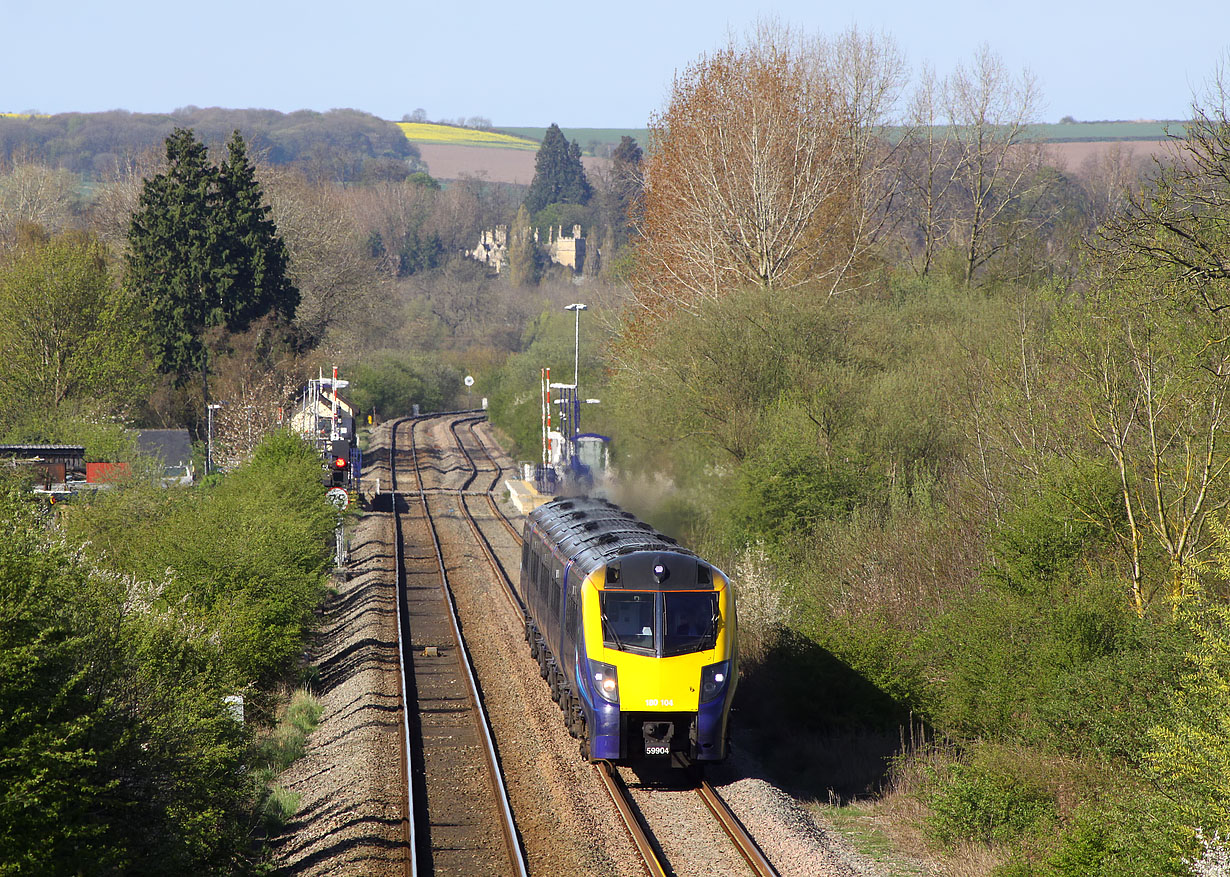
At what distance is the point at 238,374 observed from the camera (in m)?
53.2

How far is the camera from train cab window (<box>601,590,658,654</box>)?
14.2 meters

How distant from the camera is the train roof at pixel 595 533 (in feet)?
49.8

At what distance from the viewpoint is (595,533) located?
1717 centimetres

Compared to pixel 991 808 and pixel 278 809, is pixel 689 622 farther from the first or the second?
pixel 278 809

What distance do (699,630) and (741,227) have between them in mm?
24191

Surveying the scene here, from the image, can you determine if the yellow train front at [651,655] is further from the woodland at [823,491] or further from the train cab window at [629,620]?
the woodland at [823,491]

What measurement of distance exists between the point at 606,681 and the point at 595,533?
3463 millimetres

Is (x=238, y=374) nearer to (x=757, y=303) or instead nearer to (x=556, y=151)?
(x=757, y=303)

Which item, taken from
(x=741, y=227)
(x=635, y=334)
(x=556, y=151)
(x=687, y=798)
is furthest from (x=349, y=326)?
(x=556, y=151)

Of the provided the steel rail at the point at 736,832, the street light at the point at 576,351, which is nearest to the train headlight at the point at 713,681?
the steel rail at the point at 736,832

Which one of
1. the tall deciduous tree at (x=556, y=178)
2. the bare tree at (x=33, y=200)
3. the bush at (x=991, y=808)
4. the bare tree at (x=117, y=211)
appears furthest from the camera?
the tall deciduous tree at (x=556, y=178)

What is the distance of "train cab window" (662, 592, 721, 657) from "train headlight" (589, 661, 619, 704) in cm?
73

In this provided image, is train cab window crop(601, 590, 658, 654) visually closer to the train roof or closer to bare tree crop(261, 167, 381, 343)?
the train roof

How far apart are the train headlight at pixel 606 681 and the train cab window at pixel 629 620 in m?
0.29
